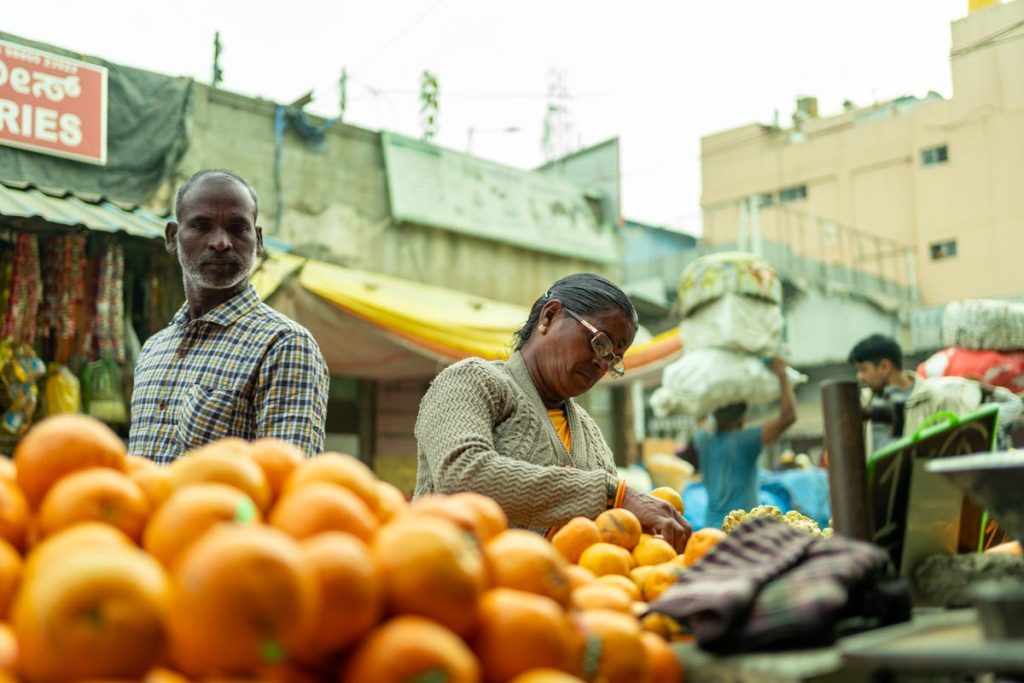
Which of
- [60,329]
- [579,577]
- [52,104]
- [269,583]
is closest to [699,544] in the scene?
[579,577]

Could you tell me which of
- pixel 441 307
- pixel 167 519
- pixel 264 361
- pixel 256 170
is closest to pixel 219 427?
pixel 264 361

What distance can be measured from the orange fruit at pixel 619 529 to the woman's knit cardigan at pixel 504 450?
26 centimetres

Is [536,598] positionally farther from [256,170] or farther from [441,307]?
[256,170]

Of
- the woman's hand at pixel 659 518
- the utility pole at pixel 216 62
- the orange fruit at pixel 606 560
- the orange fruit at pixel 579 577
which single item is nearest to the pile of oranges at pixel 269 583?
the orange fruit at pixel 579 577

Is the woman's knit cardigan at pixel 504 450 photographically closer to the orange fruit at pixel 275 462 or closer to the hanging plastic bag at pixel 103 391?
the orange fruit at pixel 275 462

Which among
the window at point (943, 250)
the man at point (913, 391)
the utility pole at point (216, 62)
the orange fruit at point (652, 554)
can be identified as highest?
the utility pole at point (216, 62)

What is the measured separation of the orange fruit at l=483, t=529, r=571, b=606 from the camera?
1114 millimetres

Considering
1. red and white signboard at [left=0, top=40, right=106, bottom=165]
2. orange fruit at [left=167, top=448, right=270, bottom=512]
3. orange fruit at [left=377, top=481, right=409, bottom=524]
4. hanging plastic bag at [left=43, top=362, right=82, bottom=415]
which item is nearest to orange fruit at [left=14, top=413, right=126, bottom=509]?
orange fruit at [left=167, top=448, right=270, bottom=512]

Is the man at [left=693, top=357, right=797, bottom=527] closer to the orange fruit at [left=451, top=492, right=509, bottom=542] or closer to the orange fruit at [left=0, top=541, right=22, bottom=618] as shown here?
the orange fruit at [left=451, top=492, right=509, bottom=542]

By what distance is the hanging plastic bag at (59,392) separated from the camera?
205 inches

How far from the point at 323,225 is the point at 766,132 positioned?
16719mm

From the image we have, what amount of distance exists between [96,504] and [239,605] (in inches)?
13.4

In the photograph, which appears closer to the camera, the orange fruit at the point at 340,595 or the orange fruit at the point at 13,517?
the orange fruit at the point at 340,595

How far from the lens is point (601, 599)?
4.28ft
